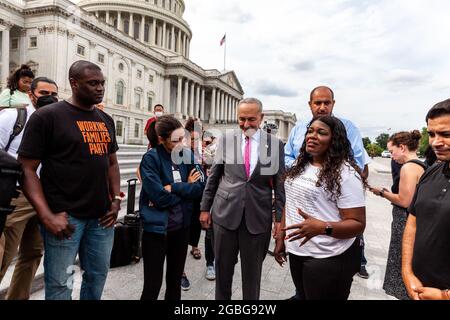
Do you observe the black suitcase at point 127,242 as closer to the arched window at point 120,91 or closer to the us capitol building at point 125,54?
the us capitol building at point 125,54

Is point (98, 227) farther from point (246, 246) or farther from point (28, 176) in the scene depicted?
point (246, 246)

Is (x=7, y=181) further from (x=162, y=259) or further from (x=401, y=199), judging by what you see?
(x=401, y=199)

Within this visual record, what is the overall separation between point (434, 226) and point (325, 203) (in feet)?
2.23

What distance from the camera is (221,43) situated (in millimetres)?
54469

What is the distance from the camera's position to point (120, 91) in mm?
43594

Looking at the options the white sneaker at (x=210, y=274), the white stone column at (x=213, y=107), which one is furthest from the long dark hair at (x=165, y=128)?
the white stone column at (x=213, y=107)

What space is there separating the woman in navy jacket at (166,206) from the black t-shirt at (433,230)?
1906 millimetres

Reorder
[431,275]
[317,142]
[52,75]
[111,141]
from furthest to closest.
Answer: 1. [52,75]
2. [111,141]
3. [317,142]
4. [431,275]

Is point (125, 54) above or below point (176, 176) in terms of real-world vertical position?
above

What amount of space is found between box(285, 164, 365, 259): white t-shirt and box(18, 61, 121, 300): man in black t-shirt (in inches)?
65.9

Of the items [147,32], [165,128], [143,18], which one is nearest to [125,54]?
[143,18]

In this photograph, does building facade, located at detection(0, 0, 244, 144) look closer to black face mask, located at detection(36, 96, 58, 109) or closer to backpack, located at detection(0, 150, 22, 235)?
black face mask, located at detection(36, 96, 58, 109)

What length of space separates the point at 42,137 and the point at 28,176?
1.01ft

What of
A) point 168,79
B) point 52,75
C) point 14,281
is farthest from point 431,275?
point 168,79
